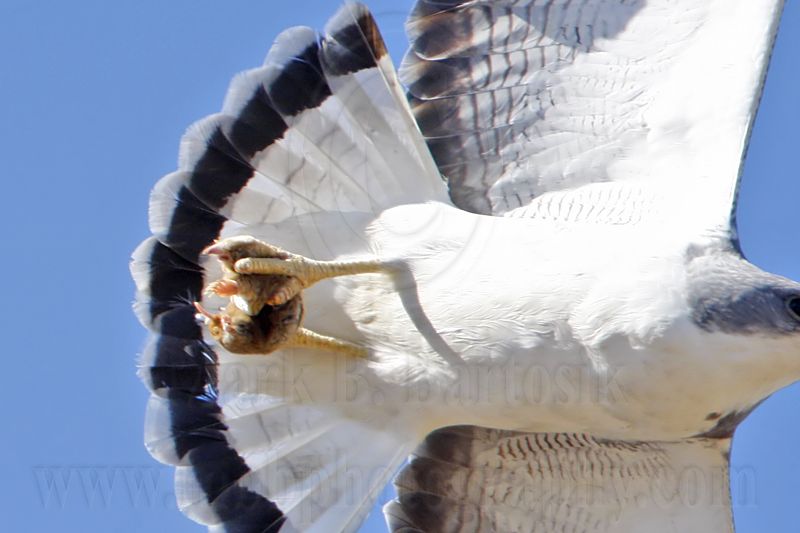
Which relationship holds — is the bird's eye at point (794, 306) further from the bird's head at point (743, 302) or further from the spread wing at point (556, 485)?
the spread wing at point (556, 485)

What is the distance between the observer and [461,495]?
6.86 meters

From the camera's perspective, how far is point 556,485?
6.73 m

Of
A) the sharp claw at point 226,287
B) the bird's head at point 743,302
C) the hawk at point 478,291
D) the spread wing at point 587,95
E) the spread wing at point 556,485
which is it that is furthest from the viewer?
the spread wing at point 587,95

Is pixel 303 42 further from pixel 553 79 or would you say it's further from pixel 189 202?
pixel 553 79

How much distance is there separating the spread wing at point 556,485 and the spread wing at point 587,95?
1.00 m

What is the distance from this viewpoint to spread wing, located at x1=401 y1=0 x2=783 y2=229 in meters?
6.57

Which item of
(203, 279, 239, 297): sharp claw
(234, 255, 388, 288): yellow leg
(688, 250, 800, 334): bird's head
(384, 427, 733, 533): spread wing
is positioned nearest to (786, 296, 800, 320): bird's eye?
(688, 250, 800, 334): bird's head

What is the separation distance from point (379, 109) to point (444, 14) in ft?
2.92

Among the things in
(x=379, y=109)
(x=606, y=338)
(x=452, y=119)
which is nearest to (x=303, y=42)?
(x=379, y=109)

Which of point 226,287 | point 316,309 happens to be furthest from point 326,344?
point 226,287

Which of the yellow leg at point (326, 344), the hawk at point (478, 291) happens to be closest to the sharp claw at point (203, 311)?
the hawk at point (478, 291)

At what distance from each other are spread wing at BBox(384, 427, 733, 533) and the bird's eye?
2.56 feet

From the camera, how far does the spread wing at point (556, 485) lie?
6.45 meters

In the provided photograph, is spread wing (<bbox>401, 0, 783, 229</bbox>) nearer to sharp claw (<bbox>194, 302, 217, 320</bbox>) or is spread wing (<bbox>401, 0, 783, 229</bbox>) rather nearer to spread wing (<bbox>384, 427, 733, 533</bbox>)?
spread wing (<bbox>384, 427, 733, 533</bbox>)
